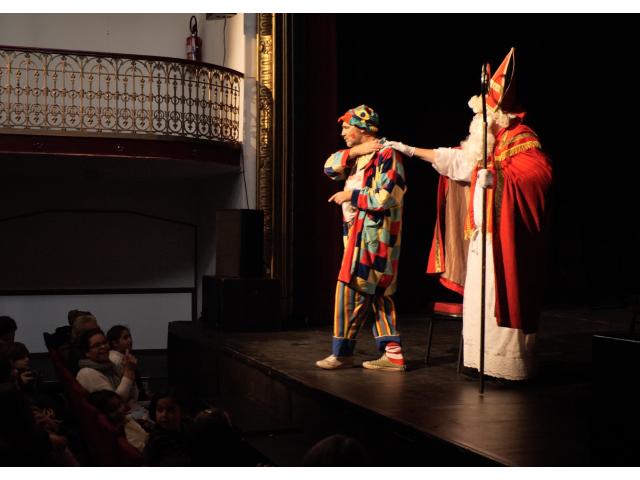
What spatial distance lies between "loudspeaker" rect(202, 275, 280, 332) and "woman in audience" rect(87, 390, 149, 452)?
3258 millimetres

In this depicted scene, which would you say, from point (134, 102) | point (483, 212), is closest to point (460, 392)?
point (483, 212)

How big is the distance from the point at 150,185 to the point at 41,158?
183 centimetres

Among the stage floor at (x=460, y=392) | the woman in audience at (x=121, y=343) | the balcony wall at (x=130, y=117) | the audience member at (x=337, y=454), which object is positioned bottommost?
the stage floor at (x=460, y=392)

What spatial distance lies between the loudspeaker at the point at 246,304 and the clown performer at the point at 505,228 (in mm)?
2924

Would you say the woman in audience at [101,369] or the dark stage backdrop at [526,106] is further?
the dark stage backdrop at [526,106]

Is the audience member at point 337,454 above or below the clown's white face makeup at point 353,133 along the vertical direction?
below

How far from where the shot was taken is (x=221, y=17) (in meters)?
9.48

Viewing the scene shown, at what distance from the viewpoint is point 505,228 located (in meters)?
4.55

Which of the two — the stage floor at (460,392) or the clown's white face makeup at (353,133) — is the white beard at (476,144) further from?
the stage floor at (460,392)

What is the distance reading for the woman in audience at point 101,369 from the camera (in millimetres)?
4730

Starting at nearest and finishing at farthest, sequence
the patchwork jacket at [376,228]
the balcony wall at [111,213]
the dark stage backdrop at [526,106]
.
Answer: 1. the patchwork jacket at [376,228]
2. the dark stage backdrop at [526,106]
3. the balcony wall at [111,213]

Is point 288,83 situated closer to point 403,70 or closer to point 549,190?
point 403,70

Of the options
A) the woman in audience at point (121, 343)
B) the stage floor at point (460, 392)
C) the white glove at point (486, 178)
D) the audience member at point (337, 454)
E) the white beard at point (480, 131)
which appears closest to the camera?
the audience member at point (337, 454)

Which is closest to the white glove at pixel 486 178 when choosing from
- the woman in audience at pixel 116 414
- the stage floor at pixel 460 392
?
the stage floor at pixel 460 392
